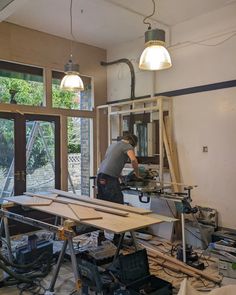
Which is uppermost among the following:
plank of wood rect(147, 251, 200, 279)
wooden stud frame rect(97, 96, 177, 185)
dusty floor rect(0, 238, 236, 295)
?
wooden stud frame rect(97, 96, 177, 185)

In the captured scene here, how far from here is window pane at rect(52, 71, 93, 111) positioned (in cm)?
594

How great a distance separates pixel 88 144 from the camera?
6543 millimetres

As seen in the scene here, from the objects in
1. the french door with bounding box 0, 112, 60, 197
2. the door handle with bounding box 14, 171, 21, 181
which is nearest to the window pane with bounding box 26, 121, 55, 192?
the french door with bounding box 0, 112, 60, 197

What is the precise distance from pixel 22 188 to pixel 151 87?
119 inches

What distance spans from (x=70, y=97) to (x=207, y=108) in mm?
2807

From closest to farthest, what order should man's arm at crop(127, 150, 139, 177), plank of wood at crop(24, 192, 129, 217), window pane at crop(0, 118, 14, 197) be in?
plank of wood at crop(24, 192, 129, 217) → man's arm at crop(127, 150, 139, 177) → window pane at crop(0, 118, 14, 197)

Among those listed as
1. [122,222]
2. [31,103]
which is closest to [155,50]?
[122,222]

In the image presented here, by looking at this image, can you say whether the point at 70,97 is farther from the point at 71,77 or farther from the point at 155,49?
the point at 155,49

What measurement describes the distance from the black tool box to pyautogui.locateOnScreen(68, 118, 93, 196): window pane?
3341 millimetres

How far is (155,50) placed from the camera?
119 inches

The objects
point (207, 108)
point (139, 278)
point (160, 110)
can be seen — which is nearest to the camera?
point (139, 278)

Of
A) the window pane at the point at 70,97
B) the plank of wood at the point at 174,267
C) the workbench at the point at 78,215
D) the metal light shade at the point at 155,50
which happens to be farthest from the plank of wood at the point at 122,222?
the window pane at the point at 70,97

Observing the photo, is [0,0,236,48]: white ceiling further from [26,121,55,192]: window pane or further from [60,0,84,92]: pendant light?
[26,121,55,192]: window pane

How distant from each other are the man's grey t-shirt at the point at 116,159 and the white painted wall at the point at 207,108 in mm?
1172
